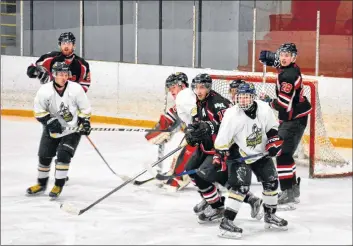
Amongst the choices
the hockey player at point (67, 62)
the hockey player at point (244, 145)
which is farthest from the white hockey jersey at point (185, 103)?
the hockey player at point (67, 62)

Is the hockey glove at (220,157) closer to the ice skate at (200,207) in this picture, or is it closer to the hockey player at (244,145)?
the hockey player at (244,145)

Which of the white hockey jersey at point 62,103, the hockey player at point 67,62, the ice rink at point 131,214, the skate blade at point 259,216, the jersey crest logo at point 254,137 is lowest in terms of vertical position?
the ice rink at point 131,214

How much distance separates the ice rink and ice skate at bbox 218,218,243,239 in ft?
0.09

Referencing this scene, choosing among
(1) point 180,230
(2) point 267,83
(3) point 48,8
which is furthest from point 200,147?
(3) point 48,8

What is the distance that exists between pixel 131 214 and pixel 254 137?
3.09ft

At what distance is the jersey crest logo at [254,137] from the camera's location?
359cm

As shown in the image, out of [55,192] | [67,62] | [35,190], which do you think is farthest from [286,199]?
[67,62]

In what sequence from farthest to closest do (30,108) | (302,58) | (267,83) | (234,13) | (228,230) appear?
(234,13)
(30,108)
(302,58)
(267,83)
(228,230)

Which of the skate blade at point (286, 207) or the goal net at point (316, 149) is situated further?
the goal net at point (316, 149)

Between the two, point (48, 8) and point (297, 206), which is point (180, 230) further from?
point (48, 8)

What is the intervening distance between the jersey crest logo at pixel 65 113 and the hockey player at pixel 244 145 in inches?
47.3

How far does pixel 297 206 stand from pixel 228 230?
858mm

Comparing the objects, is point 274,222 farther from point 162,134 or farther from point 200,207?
point 162,134

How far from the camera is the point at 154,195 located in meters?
4.73
